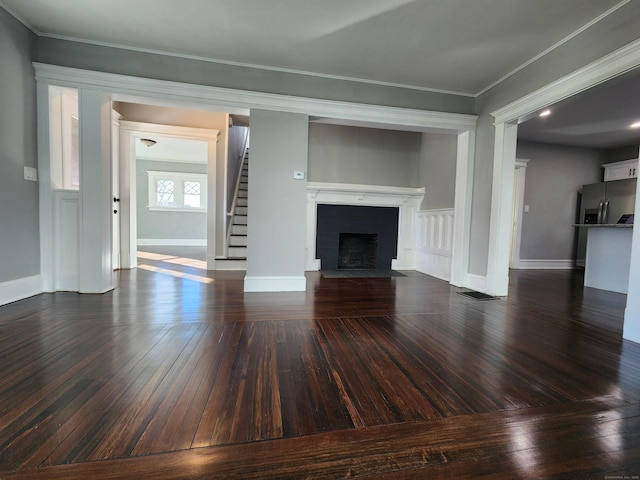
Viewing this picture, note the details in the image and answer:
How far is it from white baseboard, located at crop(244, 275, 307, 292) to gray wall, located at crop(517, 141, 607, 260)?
4774mm

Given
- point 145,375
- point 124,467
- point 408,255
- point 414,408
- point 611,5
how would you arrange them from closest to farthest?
point 124,467, point 414,408, point 145,375, point 611,5, point 408,255

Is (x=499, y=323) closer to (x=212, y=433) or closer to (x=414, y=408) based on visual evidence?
(x=414, y=408)

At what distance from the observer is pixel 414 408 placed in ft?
3.89

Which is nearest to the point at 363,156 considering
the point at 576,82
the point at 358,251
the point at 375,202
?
the point at 375,202

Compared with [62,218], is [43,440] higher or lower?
lower

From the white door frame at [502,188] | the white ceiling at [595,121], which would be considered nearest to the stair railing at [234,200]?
the white door frame at [502,188]

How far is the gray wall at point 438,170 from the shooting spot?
4.09m

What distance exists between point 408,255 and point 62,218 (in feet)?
15.3

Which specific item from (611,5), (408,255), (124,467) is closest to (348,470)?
(124,467)

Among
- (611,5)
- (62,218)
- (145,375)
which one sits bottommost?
(145,375)

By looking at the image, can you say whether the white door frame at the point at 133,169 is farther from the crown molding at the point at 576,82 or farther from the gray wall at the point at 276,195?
the crown molding at the point at 576,82

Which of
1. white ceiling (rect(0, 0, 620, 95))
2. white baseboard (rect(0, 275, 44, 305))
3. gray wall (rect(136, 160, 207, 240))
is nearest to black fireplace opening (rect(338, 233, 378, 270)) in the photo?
white ceiling (rect(0, 0, 620, 95))

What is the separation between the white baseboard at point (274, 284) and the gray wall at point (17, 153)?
2.00 m

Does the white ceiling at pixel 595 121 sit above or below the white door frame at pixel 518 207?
above
